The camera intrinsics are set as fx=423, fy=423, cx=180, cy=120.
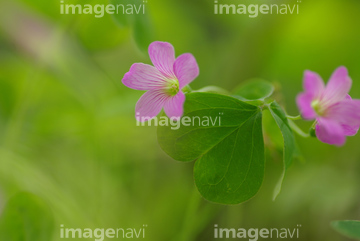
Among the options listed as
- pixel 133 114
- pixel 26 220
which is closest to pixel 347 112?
pixel 26 220

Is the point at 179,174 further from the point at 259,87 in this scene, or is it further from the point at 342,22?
the point at 342,22

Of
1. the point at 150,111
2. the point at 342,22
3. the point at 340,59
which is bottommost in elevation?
the point at 150,111

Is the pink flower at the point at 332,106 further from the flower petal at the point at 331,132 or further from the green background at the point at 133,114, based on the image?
the green background at the point at 133,114

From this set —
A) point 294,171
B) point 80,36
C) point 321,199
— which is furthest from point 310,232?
point 80,36

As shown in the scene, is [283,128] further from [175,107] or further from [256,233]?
[256,233]

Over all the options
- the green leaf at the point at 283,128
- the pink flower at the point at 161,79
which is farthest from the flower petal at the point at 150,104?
the green leaf at the point at 283,128

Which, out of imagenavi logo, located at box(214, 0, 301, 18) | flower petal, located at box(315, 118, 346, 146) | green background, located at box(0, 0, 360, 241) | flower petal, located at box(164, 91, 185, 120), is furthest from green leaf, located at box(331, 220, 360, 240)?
imagenavi logo, located at box(214, 0, 301, 18)

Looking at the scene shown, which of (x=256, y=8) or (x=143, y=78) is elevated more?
(x=256, y=8)
